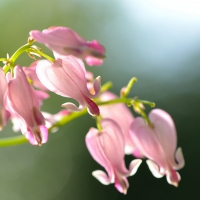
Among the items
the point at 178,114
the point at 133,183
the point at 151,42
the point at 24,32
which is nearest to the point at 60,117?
the point at 133,183

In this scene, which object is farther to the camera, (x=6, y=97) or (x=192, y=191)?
(x=192, y=191)

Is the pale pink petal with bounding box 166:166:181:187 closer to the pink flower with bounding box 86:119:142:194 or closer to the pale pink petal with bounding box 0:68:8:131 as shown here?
the pink flower with bounding box 86:119:142:194

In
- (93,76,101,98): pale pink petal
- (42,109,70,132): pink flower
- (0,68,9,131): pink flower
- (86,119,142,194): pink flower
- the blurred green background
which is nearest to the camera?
(0,68,9,131): pink flower

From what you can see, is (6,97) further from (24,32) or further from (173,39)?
(173,39)

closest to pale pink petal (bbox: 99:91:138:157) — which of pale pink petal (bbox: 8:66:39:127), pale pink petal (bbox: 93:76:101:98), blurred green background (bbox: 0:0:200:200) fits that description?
pale pink petal (bbox: 93:76:101:98)

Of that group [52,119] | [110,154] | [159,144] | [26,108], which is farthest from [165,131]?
[26,108]
